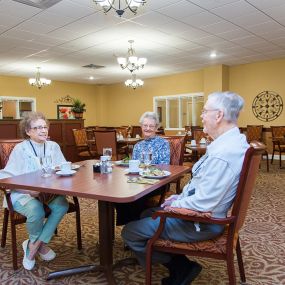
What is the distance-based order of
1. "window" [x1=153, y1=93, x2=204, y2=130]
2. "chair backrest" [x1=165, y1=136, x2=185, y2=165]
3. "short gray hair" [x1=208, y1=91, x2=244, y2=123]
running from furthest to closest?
1. "window" [x1=153, y1=93, x2=204, y2=130]
2. "chair backrest" [x1=165, y1=136, x2=185, y2=165]
3. "short gray hair" [x1=208, y1=91, x2=244, y2=123]

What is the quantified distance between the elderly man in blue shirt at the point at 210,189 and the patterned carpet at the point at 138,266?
43cm

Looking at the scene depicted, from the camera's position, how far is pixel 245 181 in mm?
1498

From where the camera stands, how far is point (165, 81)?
10.8 meters

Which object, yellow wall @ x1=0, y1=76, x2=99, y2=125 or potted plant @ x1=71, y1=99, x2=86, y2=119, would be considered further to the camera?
yellow wall @ x1=0, y1=76, x2=99, y2=125

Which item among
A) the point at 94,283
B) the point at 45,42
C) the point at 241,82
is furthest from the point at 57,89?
the point at 94,283

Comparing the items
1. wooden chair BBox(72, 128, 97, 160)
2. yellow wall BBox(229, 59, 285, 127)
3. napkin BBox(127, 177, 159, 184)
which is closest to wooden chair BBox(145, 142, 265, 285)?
napkin BBox(127, 177, 159, 184)

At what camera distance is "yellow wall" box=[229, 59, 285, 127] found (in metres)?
8.34

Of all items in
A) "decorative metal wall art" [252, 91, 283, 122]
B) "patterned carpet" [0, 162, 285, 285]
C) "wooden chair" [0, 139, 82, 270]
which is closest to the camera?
"patterned carpet" [0, 162, 285, 285]

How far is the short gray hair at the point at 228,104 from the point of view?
166cm

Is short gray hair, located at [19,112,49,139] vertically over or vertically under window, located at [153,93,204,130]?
under

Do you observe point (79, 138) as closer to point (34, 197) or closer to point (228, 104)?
point (34, 197)

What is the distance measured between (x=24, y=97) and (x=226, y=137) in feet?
33.5

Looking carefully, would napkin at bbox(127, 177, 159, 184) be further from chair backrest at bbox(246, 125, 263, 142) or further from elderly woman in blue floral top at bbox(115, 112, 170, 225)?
chair backrest at bbox(246, 125, 263, 142)

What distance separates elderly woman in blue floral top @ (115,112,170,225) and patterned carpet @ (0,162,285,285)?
30 cm
